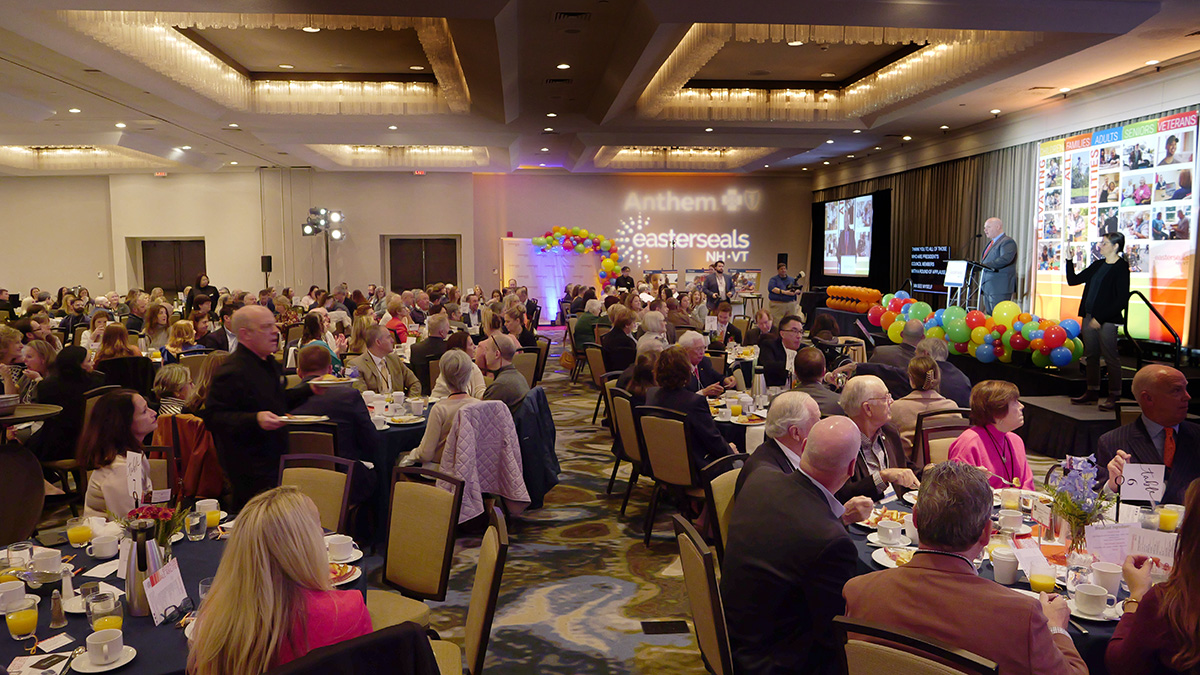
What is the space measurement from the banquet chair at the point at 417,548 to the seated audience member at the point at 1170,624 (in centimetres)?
221

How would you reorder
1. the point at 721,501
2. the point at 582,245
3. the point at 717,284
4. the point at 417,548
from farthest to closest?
the point at 582,245, the point at 717,284, the point at 721,501, the point at 417,548

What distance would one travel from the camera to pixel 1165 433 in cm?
378

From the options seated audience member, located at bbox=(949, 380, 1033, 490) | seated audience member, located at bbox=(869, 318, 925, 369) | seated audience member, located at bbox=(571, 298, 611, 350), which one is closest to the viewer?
seated audience member, located at bbox=(949, 380, 1033, 490)

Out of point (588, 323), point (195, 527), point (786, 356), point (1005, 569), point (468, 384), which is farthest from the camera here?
point (588, 323)

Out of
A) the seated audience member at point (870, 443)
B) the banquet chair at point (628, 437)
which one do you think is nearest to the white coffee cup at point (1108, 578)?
the seated audience member at point (870, 443)

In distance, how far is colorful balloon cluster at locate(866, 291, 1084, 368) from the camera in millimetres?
8906

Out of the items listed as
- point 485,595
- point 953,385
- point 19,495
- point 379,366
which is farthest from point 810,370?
point 19,495

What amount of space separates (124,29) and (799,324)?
7.31 metres

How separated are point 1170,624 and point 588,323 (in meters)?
9.12

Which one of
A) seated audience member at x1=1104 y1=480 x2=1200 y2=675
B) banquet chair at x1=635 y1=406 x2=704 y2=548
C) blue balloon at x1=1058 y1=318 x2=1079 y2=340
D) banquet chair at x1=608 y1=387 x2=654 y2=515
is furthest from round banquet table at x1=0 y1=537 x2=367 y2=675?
blue balloon at x1=1058 y1=318 x2=1079 y2=340

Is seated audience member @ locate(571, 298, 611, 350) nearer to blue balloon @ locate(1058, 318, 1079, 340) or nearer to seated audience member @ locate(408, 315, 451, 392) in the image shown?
seated audience member @ locate(408, 315, 451, 392)

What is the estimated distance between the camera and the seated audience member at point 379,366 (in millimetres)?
6469

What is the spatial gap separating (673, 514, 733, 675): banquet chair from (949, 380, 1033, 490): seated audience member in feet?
6.13

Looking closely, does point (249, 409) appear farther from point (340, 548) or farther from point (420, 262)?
point (420, 262)
